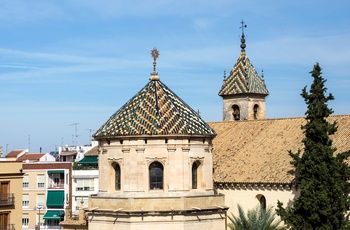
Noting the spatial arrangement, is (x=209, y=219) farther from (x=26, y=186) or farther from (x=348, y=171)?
(x=26, y=186)

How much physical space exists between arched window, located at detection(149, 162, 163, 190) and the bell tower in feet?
64.4

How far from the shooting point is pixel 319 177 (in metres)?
35.6

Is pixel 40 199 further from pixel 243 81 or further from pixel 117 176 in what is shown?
pixel 117 176

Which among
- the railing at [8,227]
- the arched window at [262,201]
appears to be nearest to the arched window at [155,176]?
the arched window at [262,201]

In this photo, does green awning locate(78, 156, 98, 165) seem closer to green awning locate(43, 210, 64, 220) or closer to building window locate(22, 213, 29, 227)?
green awning locate(43, 210, 64, 220)

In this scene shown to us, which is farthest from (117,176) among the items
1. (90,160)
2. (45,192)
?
(45,192)

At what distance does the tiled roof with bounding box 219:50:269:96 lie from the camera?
56406mm

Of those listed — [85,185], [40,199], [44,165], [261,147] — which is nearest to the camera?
[261,147]

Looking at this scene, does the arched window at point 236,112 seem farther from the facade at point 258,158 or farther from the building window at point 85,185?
the building window at point 85,185

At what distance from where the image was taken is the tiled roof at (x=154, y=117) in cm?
3734

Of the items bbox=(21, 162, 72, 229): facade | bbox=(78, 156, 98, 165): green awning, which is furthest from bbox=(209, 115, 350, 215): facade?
bbox=(21, 162, 72, 229): facade

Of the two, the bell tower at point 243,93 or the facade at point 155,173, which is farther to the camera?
the bell tower at point 243,93

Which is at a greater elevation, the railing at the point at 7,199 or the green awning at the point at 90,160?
the green awning at the point at 90,160

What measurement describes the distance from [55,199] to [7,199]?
59.5ft
